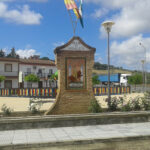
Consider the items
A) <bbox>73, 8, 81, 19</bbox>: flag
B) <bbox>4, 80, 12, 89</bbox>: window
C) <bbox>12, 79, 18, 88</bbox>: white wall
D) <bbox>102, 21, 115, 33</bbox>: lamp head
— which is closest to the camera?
<bbox>73, 8, 81, 19</bbox>: flag

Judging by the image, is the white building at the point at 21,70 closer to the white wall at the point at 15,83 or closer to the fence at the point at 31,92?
the white wall at the point at 15,83

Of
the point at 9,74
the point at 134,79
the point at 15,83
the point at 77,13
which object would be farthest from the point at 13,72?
the point at 77,13

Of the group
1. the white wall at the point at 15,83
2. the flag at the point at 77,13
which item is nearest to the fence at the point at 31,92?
the white wall at the point at 15,83

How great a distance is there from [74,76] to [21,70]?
3725cm

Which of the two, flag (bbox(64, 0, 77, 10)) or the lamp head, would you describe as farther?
the lamp head

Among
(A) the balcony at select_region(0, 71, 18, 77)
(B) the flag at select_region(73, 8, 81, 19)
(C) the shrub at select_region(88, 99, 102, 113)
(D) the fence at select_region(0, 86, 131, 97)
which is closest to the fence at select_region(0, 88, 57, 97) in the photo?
(D) the fence at select_region(0, 86, 131, 97)

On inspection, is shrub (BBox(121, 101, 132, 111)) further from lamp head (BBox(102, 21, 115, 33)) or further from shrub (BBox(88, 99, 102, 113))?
lamp head (BBox(102, 21, 115, 33))

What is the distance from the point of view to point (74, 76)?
8766 millimetres

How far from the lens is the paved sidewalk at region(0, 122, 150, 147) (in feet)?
19.0

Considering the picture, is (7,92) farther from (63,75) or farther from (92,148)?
(92,148)

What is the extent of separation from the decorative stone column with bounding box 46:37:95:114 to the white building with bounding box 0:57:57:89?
2878 centimetres

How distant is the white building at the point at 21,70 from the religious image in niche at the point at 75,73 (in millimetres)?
28793

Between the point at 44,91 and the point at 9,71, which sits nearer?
the point at 44,91

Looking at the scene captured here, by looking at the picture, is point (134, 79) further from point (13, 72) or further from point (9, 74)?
point (9, 74)
